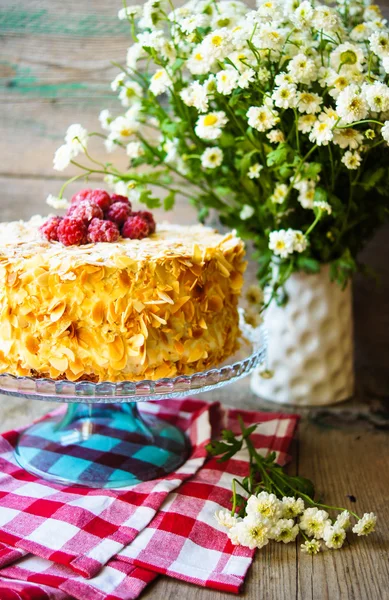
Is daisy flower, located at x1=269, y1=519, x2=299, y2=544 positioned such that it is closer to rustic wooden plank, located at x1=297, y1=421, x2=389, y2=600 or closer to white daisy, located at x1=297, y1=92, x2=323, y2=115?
rustic wooden plank, located at x1=297, y1=421, x2=389, y2=600

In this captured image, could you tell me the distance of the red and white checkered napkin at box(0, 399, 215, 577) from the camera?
87cm

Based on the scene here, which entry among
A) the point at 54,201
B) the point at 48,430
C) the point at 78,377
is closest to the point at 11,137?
the point at 54,201

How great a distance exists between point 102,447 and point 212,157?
57cm

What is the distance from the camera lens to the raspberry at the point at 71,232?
1.03m

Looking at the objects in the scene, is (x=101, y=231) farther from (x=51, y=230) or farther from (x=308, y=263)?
(x=308, y=263)

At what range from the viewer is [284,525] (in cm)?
89

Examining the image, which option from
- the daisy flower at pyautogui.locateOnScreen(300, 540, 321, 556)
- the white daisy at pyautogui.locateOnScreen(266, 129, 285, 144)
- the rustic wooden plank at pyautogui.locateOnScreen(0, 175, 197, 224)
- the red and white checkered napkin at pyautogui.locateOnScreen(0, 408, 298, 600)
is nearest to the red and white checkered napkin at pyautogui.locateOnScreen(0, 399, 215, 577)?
the red and white checkered napkin at pyautogui.locateOnScreen(0, 408, 298, 600)

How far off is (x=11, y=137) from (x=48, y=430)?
2.56 feet

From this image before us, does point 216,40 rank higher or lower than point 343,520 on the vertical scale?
higher

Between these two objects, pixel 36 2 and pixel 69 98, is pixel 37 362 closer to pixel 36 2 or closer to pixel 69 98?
pixel 69 98

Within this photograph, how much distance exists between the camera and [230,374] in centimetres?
104

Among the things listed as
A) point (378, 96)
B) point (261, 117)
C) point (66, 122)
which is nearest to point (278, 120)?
point (261, 117)

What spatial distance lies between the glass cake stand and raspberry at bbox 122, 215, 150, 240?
0.27 metres

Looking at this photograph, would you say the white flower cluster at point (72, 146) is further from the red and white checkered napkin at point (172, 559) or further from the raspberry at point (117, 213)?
the red and white checkered napkin at point (172, 559)
